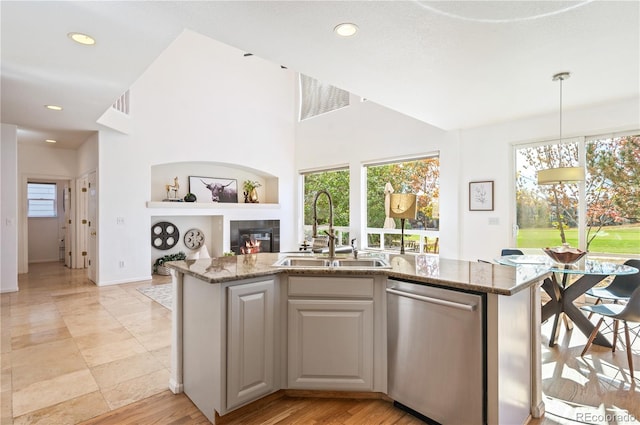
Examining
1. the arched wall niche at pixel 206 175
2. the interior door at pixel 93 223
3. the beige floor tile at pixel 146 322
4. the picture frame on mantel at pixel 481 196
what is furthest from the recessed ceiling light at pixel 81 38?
the picture frame on mantel at pixel 481 196

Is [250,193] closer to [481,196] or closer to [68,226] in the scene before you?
[68,226]

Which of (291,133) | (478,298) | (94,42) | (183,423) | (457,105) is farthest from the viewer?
(291,133)

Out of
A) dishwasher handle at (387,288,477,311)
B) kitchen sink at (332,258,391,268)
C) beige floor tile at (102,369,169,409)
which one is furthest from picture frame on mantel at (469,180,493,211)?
beige floor tile at (102,369,169,409)

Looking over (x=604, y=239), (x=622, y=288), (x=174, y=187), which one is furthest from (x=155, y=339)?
(x=604, y=239)

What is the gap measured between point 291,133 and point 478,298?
6859mm

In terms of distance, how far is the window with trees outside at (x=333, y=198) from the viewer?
700cm

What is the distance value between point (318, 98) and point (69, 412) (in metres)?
6.83

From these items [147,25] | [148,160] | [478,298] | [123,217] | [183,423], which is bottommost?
[183,423]

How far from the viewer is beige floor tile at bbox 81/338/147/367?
8.72 ft

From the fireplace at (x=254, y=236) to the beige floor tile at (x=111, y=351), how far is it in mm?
3987

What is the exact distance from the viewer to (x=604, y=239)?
4.04 meters

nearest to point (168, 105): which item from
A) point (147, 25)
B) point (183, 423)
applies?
point (147, 25)

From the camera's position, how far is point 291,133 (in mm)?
7914

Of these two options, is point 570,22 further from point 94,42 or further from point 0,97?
point 0,97
